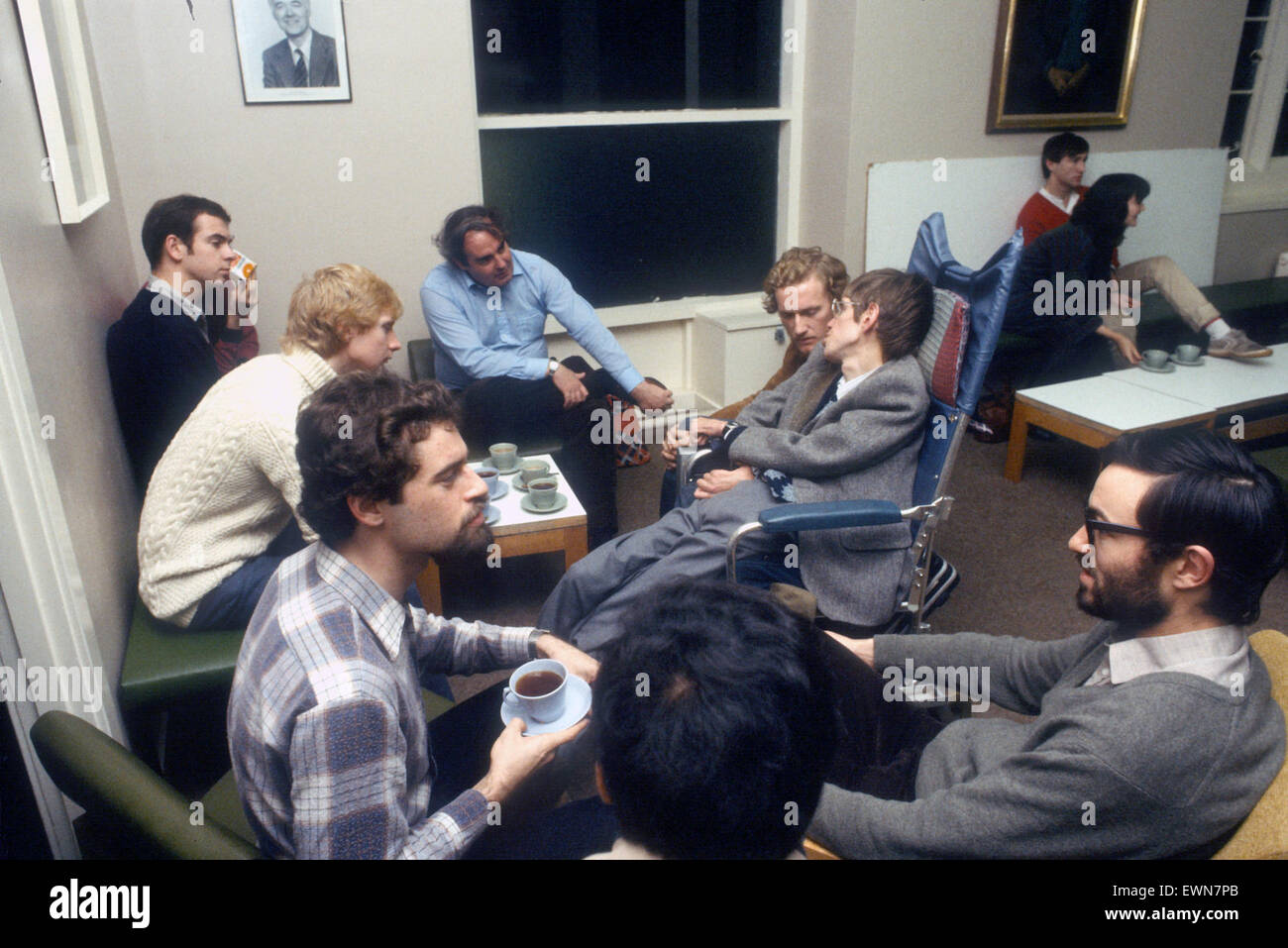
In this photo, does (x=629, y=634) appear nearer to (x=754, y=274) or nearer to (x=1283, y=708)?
(x=1283, y=708)

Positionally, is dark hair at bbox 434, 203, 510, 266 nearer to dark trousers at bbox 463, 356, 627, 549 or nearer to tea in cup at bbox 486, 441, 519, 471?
dark trousers at bbox 463, 356, 627, 549

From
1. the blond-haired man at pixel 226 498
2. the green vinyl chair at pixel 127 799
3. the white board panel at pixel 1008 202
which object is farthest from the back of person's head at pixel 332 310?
the white board panel at pixel 1008 202

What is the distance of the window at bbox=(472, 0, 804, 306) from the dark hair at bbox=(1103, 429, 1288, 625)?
10.7 feet

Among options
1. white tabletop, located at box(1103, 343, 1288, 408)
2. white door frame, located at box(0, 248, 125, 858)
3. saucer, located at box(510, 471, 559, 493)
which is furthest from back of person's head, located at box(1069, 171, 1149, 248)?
white door frame, located at box(0, 248, 125, 858)

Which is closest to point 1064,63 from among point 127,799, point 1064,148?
point 1064,148

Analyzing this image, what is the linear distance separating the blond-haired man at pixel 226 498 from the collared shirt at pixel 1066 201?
376cm

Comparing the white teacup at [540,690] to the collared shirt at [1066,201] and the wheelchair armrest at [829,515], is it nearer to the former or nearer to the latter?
the wheelchair armrest at [829,515]

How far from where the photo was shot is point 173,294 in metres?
2.30

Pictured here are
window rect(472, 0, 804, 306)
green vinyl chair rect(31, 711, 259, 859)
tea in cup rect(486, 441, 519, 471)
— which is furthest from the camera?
window rect(472, 0, 804, 306)

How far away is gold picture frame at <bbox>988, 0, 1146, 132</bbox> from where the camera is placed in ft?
13.3

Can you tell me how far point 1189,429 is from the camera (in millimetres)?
1055

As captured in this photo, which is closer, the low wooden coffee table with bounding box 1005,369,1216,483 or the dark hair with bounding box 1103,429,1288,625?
the dark hair with bounding box 1103,429,1288,625
